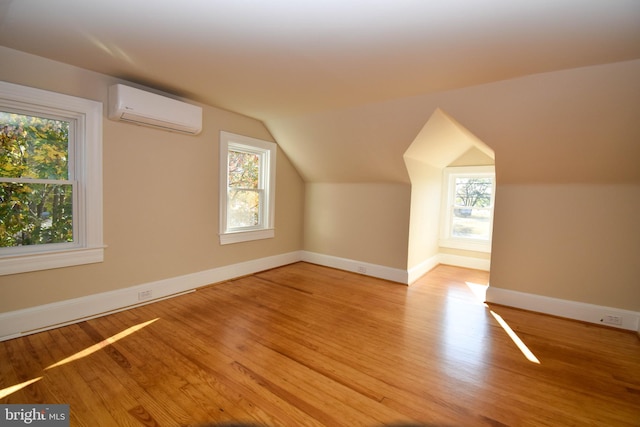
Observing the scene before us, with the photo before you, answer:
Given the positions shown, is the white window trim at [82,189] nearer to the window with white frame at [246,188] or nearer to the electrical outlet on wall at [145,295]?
the electrical outlet on wall at [145,295]

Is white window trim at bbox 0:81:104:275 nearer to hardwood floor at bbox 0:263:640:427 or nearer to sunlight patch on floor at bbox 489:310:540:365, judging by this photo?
hardwood floor at bbox 0:263:640:427

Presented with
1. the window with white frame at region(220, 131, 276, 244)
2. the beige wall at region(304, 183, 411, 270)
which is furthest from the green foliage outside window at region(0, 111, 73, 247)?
the beige wall at region(304, 183, 411, 270)

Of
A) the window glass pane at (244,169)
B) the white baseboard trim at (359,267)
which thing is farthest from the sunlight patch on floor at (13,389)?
the white baseboard trim at (359,267)

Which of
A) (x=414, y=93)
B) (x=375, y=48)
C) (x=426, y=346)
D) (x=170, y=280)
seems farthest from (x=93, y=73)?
(x=426, y=346)

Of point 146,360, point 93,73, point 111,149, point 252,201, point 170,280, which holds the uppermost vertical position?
point 93,73

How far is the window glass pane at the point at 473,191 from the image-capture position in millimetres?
5105

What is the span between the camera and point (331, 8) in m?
1.70

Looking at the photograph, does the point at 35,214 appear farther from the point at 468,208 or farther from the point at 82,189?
the point at 468,208

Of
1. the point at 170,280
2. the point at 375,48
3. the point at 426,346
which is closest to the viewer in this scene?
the point at 375,48

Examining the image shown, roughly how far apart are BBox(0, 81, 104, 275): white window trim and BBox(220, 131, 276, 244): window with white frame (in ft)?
4.50

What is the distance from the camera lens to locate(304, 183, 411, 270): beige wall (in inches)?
169

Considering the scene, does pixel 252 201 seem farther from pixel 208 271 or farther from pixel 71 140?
pixel 71 140

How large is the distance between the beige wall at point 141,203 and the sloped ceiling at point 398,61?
7.9 inches

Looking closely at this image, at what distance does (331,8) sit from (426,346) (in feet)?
8.61
